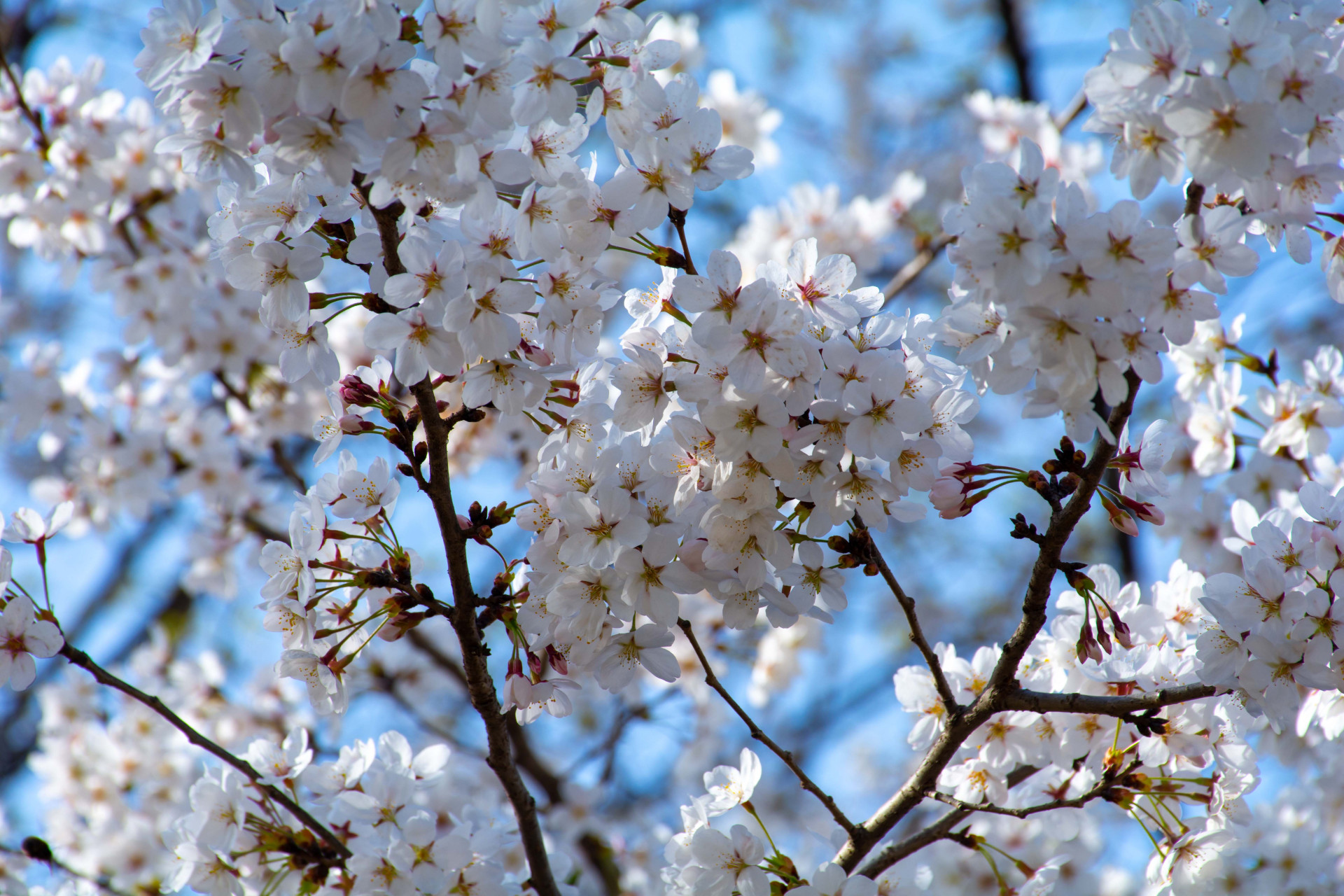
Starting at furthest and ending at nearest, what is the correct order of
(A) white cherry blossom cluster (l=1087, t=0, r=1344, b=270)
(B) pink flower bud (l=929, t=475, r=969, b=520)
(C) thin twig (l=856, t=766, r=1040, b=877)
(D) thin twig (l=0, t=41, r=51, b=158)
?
1. (D) thin twig (l=0, t=41, r=51, b=158)
2. (C) thin twig (l=856, t=766, r=1040, b=877)
3. (B) pink flower bud (l=929, t=475, r=969, b=520)
4. (A) white cherry blossom cluster (l=1087, t=0, r=1344, b=270)

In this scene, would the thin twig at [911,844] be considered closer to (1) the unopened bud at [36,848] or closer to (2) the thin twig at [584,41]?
(2) the thin twig at [584,41]

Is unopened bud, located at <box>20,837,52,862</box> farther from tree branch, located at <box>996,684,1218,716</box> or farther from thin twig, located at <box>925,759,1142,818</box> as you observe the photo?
tree branch, located at <box>996,684,1218,716</box>

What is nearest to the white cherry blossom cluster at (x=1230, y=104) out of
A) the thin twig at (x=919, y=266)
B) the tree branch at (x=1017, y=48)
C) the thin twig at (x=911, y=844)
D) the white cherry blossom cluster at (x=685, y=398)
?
the white cherry blossom cluster at (x=685, y=398)

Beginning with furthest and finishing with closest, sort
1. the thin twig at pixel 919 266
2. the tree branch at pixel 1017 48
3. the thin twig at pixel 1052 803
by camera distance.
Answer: the tree branch at pixel 1017 48
the thin twig at pixel 919 266
the thin twig at pixel 1052 803

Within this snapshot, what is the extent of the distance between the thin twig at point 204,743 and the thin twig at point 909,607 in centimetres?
133

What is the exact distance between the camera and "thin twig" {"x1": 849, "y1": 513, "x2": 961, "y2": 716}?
1.77m

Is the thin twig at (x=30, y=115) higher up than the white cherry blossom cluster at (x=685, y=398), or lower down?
higher up

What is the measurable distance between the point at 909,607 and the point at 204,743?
148cm

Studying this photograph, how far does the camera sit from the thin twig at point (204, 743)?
203 cm

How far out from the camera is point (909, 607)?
1.88 metres

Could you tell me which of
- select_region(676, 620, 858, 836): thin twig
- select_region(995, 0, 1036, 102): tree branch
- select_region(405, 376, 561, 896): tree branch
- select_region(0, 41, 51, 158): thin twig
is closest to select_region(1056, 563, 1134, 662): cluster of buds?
select_region(676, 620, 858, 836): thin twig

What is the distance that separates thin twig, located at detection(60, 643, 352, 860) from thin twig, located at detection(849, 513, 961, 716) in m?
1.33

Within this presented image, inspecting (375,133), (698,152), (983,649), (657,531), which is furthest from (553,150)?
(983,649)

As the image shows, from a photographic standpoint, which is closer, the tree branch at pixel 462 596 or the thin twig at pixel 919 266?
the tree branch at pixel 462 596
